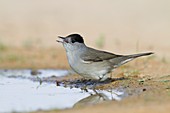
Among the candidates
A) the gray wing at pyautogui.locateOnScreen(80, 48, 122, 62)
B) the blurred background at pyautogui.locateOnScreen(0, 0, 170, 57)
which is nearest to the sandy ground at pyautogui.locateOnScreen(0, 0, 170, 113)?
the blurred background at pyautogui.locateOnScreen(0, 0, 170, 57)

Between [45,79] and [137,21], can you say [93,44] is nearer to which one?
[137,21]

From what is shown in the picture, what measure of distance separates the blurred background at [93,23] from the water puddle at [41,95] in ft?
19.4

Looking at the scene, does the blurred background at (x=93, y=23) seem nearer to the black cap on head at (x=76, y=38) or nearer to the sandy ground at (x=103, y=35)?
the sandy ground at (x=103, y=35)

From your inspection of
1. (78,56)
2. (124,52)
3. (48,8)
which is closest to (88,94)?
(78,56)

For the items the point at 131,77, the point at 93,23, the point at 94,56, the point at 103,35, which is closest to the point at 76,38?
the point at 94,56

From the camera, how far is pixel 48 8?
2616 cm

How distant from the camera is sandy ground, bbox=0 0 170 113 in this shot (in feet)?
32.9

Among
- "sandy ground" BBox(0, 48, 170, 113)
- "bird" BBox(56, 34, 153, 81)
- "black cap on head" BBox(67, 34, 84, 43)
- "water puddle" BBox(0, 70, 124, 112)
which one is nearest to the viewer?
"sandy ground" BBox(0, 48, 170, 113)

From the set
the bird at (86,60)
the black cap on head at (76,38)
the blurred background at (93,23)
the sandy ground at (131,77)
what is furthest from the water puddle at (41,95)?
the blurred background at (93,23)

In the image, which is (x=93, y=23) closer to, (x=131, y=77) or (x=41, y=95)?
(x=131, y=77)

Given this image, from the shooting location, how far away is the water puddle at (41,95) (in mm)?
9086

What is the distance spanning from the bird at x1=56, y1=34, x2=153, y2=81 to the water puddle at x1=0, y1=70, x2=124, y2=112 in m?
0.34

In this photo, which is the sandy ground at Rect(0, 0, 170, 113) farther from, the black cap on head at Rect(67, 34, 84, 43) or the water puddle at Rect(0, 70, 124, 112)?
the black cap on head at Rect(67, 34, 84, 43)

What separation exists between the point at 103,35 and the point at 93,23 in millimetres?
3386
